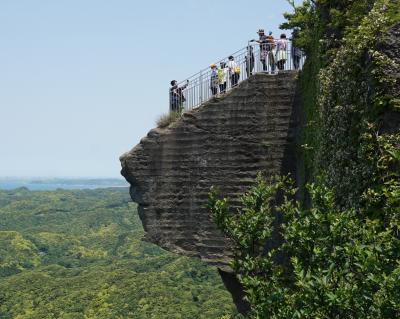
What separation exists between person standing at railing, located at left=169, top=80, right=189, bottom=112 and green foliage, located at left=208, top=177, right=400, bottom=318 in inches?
300

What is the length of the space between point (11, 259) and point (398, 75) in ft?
359

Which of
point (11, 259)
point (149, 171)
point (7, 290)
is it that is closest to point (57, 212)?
point (11, 259)

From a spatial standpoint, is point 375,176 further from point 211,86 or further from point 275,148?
point 211,86

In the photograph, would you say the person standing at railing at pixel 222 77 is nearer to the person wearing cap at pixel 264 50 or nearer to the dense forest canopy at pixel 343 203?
the person wearing cap at pixel 264 50

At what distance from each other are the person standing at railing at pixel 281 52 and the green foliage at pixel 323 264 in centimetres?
625

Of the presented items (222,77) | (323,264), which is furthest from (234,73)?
(323,264)

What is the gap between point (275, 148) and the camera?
1396cm

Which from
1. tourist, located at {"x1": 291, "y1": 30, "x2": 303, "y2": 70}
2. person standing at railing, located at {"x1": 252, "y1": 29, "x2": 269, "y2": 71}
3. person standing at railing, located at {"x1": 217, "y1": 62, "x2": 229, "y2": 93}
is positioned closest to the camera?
tourist, located at {"x1": 291, "y1": 30, "x2": 303, "y2": 70}

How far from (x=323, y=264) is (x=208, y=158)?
7685 mm

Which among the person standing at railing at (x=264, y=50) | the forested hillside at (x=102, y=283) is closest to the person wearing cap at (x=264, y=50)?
the person standing at railing at (x=264, y=50)

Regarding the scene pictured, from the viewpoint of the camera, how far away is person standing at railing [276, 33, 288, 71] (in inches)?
552

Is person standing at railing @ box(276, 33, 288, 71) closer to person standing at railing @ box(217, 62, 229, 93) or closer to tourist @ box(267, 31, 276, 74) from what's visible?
tourist @ box(267, 31, 276, 74)

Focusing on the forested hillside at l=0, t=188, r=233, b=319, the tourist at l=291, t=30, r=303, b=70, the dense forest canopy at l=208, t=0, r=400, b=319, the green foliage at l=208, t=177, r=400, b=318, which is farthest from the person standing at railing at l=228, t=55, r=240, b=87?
the forested hillside at l=0, t=188, r=233, b=319

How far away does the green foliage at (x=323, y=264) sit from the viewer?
19.8 ft
